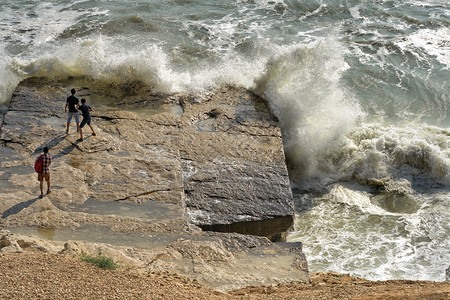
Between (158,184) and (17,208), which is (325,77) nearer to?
(158,184)

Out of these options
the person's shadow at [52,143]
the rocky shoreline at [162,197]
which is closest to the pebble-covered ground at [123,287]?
the rocky shoreline at [162,197]

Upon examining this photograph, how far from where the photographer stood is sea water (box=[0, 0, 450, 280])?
9352 millimetres

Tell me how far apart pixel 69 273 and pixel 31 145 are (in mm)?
4806

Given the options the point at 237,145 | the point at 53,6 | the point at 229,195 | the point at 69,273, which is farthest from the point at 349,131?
the point at 53,6

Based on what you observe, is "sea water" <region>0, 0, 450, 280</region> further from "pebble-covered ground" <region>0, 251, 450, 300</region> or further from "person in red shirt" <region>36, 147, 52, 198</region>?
"person in red shirt" <region>36, 147, 52, 198</region>

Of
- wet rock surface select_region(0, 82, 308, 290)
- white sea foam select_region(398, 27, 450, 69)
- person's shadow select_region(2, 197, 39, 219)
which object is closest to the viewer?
wet rock surface select_region(0, 82, 308, 290)

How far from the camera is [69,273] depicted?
5844mm

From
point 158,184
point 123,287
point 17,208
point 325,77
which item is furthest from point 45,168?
point 325,77

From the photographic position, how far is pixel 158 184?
29.6 ft

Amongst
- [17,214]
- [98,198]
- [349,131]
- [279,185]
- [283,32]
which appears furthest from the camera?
[283,32]

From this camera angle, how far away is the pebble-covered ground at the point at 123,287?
548 centimetres

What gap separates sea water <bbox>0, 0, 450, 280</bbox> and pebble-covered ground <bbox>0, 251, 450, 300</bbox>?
1998mm

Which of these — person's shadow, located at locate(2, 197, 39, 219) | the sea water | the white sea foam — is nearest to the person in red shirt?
person's shadow, located at locate(2, 197, 39, 219)

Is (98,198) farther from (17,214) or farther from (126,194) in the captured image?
(17,214)
